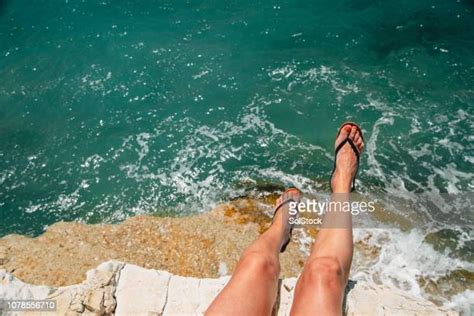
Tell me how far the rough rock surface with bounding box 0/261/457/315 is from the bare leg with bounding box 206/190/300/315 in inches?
18.3

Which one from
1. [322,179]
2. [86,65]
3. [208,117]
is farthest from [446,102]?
[86,65]

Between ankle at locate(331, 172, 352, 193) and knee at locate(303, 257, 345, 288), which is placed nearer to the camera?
knee at locate(303, 257, 345, 288)

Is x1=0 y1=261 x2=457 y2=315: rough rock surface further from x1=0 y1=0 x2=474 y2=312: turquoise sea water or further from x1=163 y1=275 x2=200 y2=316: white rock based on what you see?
x1=0 y1=0 x2=474 y2=312: turquoise sea water

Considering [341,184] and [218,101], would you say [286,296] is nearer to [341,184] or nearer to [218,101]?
[341,184]

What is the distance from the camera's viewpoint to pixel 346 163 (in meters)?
4.92

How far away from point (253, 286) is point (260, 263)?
0.85 feet

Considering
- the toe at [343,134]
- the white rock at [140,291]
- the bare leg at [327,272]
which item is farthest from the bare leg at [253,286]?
the toe at [343,134]

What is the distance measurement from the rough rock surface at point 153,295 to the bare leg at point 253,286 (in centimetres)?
46

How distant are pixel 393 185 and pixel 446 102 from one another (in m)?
2.03

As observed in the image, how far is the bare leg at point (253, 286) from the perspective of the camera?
123 inches

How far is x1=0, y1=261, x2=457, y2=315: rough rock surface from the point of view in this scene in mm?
3789

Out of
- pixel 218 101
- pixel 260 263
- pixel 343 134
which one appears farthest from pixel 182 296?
pixel 218 101
